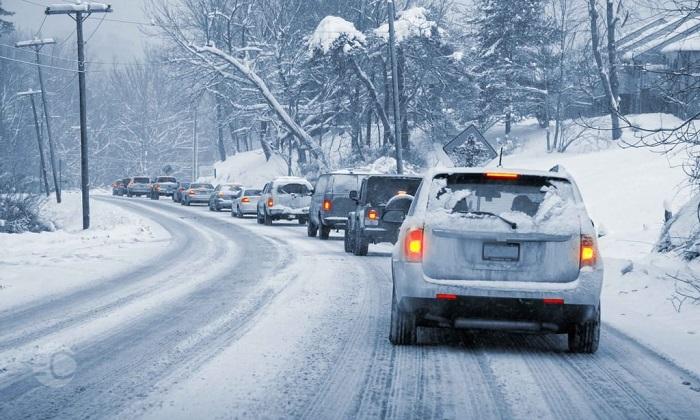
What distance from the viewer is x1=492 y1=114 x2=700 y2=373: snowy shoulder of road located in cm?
920

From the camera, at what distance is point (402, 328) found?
25.5 feet

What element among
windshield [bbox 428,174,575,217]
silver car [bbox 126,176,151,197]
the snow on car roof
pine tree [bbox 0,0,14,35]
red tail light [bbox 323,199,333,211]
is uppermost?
pine tree [bbox 0,0,14,35]

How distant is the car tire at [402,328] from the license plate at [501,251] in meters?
0.88

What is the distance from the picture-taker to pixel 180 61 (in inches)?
1774

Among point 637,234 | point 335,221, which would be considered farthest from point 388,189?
point 637,234

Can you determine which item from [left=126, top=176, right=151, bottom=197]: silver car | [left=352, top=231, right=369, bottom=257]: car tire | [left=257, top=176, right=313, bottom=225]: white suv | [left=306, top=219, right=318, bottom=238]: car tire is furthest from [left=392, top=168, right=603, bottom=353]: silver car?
[left=126, top=176, right=151, bottom=197]: silver car

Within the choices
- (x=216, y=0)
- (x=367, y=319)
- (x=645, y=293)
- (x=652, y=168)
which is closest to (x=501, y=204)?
(x=367, y=319)

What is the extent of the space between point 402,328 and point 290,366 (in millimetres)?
1329

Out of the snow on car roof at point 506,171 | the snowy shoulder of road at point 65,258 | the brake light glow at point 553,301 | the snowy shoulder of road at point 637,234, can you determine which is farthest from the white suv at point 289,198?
the brake light glow at point 553,301

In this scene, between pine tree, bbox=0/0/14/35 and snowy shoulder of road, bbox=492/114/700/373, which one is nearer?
snowy shoulder of road, bbox=492/114/700/373

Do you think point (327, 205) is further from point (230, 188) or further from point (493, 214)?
point (230, 188)

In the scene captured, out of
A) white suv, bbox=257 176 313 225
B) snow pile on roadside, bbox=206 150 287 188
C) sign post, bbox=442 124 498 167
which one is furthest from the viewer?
snow pile on roadside, bbox=206 150 287 188

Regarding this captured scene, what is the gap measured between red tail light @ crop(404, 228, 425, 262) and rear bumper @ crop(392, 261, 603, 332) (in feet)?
0.44

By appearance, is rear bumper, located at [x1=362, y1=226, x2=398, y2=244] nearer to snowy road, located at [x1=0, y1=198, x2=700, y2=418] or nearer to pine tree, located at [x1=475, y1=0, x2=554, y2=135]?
snowy road, located at [x1=0, y1=198, x2=700, y2=418]
